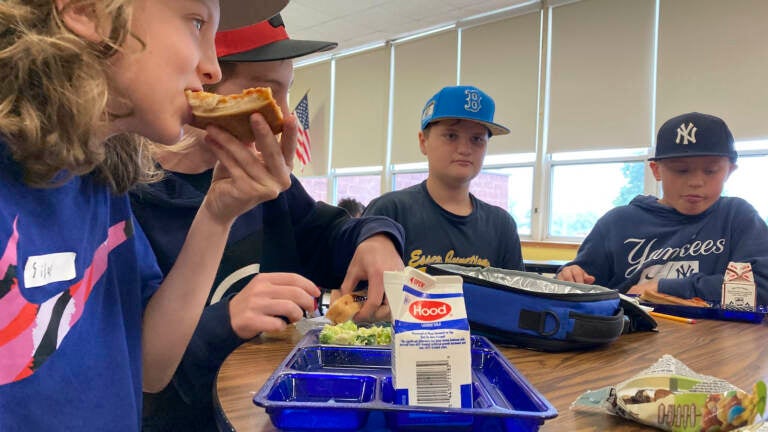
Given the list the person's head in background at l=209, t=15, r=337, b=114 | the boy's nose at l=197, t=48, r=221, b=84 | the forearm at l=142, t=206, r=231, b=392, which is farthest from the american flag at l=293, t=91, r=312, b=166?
the boy's nose at l=197, t=48, r=221, b=84

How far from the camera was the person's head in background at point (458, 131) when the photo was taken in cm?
233

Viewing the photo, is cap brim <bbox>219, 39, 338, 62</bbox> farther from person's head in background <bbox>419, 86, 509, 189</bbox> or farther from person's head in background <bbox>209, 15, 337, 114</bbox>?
person's head in background <bbox>419, 86, 509, 189</bbox>

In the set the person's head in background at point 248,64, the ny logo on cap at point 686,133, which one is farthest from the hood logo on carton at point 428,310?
the ny logo on cap at point 686,133

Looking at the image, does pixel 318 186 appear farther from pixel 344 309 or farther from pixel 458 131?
pixel 344 309

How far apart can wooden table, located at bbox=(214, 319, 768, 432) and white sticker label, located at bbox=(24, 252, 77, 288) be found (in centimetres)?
27

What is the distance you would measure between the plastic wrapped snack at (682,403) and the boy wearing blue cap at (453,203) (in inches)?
61.3

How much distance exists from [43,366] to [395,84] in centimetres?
670

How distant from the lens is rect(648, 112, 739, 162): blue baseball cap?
2.04m

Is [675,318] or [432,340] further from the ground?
[432,340]

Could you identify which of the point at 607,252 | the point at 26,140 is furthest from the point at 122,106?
the point at 607,252

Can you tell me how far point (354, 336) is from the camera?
0.96m

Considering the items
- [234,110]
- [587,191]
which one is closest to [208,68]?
[234,110]

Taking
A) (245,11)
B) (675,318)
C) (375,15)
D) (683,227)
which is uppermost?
(375,15)

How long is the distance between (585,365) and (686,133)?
4.93 ft
